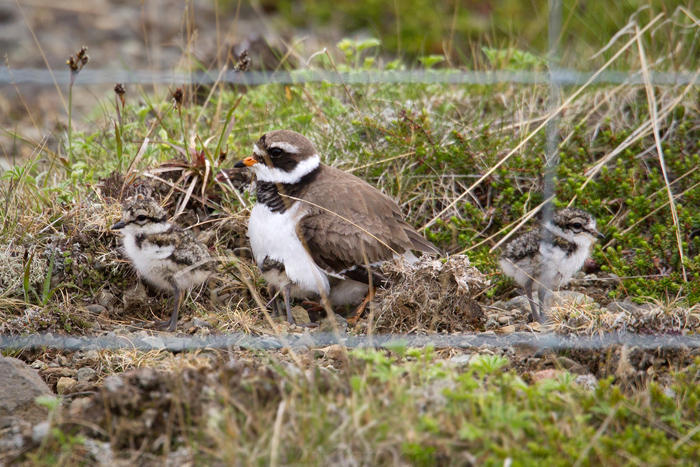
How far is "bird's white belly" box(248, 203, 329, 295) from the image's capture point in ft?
14.9

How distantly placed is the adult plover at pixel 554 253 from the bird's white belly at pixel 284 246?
1.24 meters

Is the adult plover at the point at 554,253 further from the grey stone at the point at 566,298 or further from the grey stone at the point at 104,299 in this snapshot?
the grey stone at the point at 104,299

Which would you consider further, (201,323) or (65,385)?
(201,323)

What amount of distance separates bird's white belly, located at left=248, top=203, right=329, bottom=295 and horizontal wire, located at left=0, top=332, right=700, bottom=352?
41cm

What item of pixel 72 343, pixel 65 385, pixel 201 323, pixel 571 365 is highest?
pixel 72 343

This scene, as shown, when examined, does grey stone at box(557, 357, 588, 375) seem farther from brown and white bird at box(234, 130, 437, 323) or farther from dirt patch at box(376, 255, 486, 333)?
brown and white bird at box(234, 130, 437, 323)

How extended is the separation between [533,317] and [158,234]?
2.34 meters

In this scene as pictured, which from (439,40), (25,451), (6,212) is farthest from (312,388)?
(439,40)

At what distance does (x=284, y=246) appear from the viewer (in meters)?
4.53

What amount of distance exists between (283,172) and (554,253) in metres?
1.75

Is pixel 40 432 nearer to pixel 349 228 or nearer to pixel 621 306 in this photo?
pixel 349 228

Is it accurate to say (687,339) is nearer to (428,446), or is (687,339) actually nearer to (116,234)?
(428,446)

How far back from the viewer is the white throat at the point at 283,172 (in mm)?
4715

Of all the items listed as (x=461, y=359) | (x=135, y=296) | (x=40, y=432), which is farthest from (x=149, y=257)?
(x=461, y=359)
